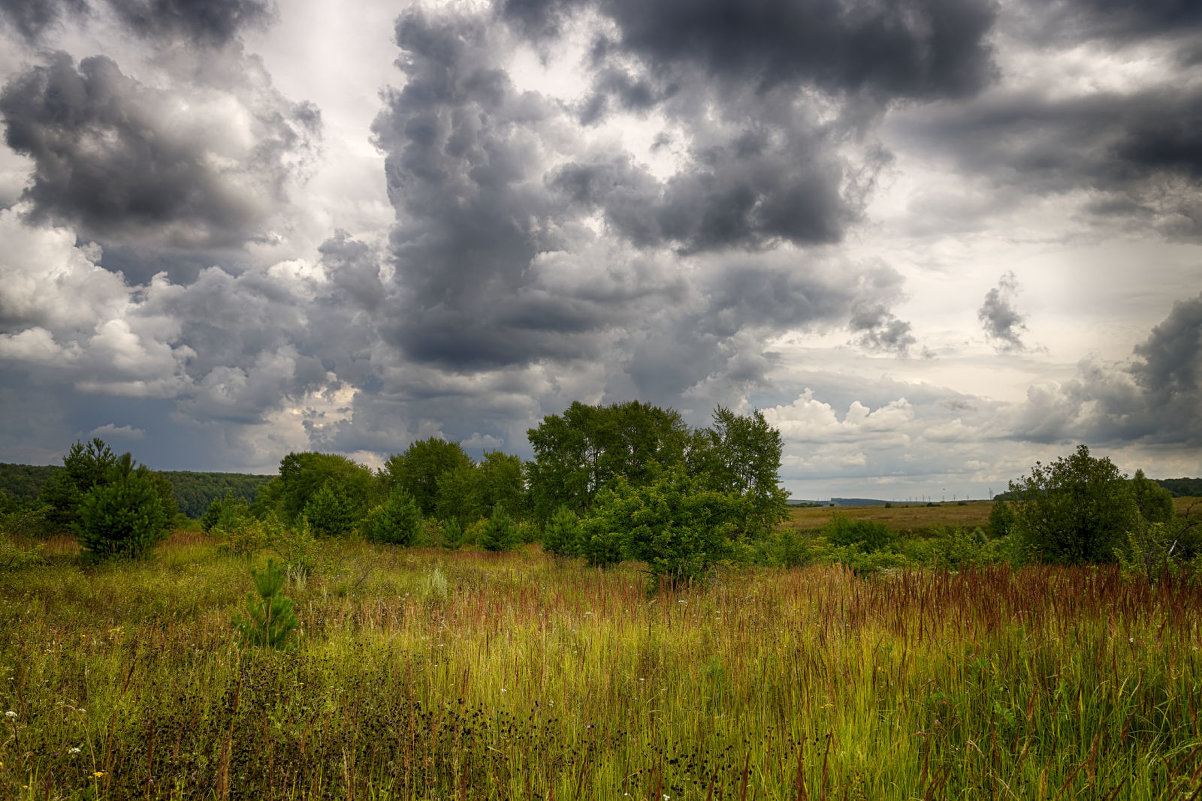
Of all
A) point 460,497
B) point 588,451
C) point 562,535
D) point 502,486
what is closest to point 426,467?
point 460,497

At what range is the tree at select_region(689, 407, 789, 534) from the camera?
3616cm

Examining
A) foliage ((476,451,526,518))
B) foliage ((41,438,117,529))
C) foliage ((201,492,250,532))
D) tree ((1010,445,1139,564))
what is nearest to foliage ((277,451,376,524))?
foliage ((476,451,526,518))

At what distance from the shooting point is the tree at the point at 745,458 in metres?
36.2

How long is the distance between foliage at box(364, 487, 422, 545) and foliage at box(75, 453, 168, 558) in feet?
33.3

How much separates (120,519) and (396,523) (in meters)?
11.8

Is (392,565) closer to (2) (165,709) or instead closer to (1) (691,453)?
(2) (165,709)

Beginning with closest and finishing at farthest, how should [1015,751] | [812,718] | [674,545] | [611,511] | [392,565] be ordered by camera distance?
[1015,751] → [812,718] → [674,545] → [611,511] → [392,565]

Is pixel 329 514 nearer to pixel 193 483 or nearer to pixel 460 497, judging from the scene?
pixel 460 497

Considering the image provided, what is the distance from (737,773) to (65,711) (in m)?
5.61

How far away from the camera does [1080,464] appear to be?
1348cm

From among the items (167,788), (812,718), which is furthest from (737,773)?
(167,788)

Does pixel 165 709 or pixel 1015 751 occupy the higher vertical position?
pixel 1015 751

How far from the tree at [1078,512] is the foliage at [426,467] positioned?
1994 inches

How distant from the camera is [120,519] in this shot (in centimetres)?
1586
